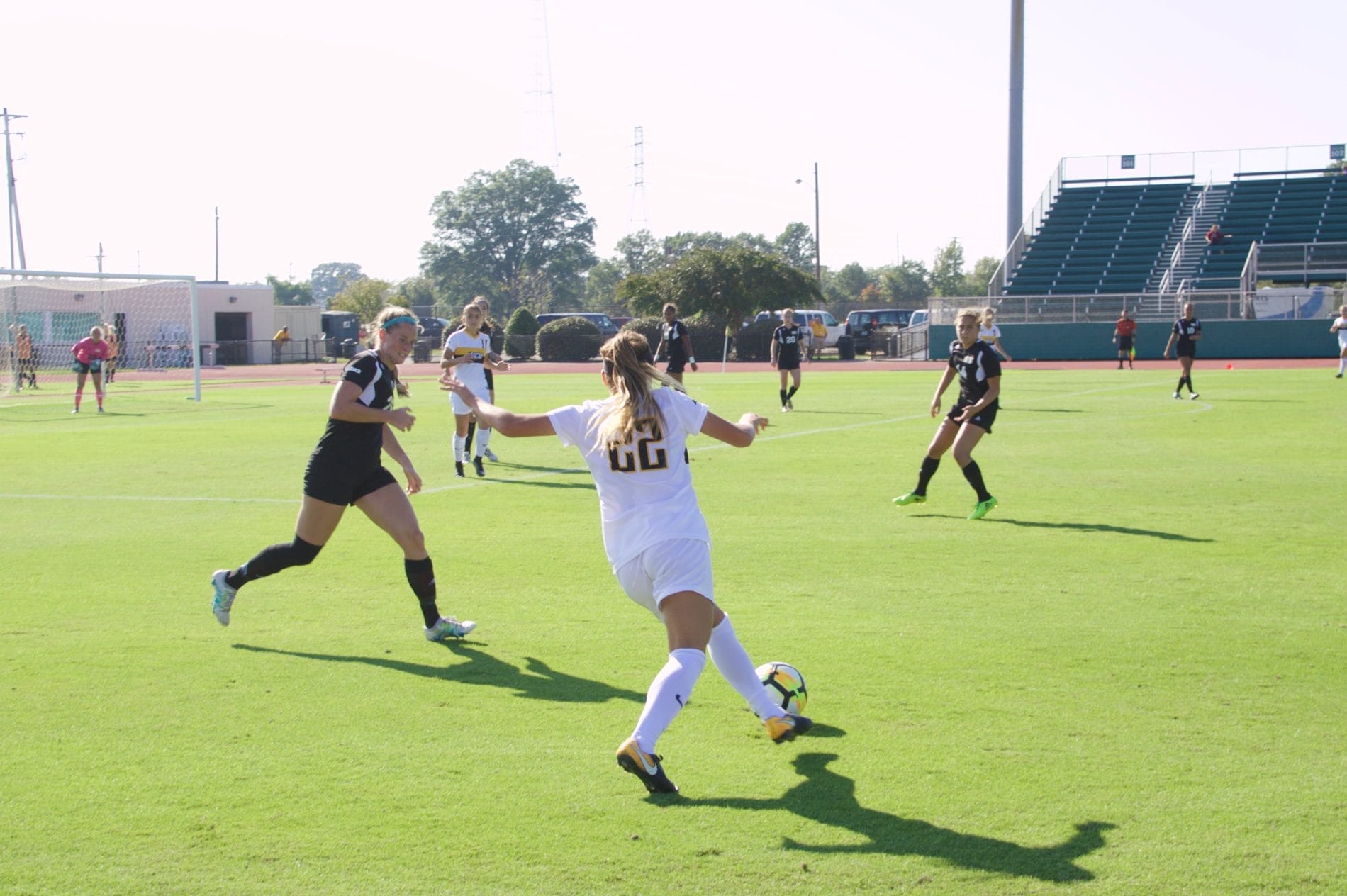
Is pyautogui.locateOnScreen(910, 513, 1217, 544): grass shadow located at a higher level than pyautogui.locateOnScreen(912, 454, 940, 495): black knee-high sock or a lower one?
lower

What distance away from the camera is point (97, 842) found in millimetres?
4477

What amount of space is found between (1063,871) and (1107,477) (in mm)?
10789

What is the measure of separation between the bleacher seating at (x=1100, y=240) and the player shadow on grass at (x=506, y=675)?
5017 centimetres

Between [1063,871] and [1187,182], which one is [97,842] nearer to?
[1063,871]

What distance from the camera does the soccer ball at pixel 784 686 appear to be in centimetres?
571

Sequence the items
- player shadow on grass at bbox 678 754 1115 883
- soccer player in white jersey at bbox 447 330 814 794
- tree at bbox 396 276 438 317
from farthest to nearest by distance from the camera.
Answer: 1. tree at bbox 396 276 438 317
2. soccer player in white jersey at bbox 447 330 814 794
3. player shadow on grass at bbox 678 754 1115 883

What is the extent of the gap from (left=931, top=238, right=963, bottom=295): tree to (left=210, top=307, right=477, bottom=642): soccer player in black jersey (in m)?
111

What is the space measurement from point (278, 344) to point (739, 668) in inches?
2473

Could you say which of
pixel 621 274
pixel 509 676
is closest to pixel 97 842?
pixel 509 676

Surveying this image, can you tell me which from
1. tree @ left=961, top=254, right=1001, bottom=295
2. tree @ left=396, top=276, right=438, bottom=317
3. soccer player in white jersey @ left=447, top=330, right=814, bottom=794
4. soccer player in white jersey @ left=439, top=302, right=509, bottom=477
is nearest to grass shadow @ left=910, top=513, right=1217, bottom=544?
soccer player in white jersey @ left=439, top=302, right=509, bottom=477

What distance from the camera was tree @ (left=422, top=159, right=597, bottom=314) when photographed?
138 metres

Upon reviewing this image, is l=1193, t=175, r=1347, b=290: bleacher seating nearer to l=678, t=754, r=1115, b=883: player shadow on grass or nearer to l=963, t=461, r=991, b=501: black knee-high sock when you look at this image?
l=963, t=461, r=991, b=501: black knee-high sock

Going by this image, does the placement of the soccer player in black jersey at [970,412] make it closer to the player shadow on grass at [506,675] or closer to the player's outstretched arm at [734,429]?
the player shadow on grass at [506,675]

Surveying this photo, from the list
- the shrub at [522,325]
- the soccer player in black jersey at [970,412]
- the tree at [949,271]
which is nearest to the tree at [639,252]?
the tree at [949,271]
